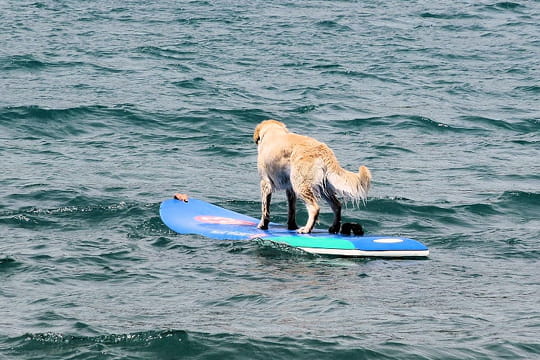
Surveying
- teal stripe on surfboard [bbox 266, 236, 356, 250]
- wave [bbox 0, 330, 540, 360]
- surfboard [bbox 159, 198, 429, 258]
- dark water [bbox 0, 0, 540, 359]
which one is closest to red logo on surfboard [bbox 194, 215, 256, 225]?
surfboard [bbox 159, 198, 429, 258]

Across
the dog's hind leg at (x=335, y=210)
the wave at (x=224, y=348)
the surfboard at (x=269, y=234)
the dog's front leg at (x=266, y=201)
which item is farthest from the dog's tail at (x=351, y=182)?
the wave at (x=224, y=348)

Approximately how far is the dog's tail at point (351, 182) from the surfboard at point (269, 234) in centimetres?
53

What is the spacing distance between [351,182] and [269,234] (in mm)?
1295

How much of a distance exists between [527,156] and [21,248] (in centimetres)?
1032

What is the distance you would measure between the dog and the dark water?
2.76 feet

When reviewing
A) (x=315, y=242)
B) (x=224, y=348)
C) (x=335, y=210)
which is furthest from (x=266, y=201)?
(x=224, y=348)

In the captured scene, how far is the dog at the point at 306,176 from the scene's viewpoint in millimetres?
12055

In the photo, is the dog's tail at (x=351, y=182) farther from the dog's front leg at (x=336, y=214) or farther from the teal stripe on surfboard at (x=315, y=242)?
the teal stripe on surfboard at (x=315, y=242)

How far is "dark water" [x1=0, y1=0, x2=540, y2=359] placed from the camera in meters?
8.91

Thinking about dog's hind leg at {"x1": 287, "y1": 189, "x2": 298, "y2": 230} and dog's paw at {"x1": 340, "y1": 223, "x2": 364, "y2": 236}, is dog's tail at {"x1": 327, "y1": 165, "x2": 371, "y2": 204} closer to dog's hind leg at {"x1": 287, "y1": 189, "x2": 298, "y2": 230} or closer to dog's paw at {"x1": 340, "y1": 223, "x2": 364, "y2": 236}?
dog's paw at {"x1": 340, "y1": 223, "x2": 364, "y2": 236}

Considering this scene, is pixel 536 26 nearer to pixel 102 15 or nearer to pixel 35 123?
pixel 102 15

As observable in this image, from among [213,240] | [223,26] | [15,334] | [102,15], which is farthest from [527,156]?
[102,15]

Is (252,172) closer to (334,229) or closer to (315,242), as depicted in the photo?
(334,229)

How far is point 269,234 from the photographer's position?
12.5 m
